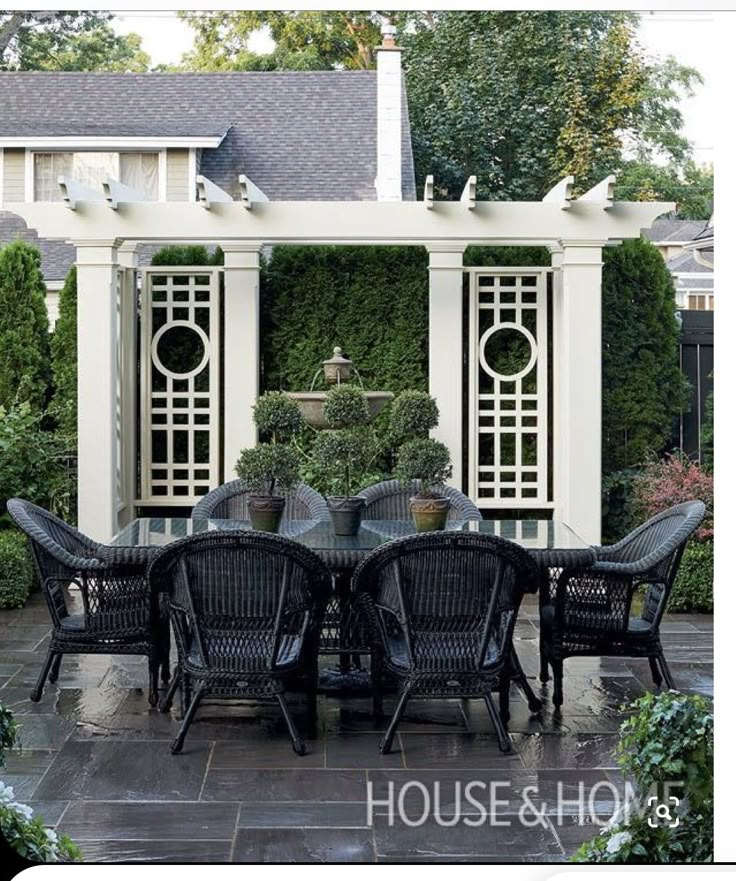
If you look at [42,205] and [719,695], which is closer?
[719,695]

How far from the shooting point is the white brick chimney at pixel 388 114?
47.4 feet

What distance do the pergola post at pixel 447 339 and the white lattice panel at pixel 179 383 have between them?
1602mm

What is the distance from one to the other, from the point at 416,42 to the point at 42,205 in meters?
11.0

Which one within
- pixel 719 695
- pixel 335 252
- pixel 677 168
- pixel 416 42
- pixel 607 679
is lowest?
pixel 607 679

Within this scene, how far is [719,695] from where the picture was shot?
10.7ft

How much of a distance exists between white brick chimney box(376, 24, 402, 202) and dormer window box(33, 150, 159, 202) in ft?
8.44

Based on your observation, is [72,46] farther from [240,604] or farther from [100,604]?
[240,604]

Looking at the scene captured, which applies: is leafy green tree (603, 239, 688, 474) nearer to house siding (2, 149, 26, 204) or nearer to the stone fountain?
the stone fountain

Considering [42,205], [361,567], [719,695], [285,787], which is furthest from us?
[42,205]

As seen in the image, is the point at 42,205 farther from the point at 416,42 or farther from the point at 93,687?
the point at 416,42

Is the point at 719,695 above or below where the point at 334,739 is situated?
above

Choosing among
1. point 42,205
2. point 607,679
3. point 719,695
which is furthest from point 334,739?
point 42,205

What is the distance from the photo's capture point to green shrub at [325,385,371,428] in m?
5.83

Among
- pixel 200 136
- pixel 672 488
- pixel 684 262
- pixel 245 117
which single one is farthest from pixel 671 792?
pixel 684 262
